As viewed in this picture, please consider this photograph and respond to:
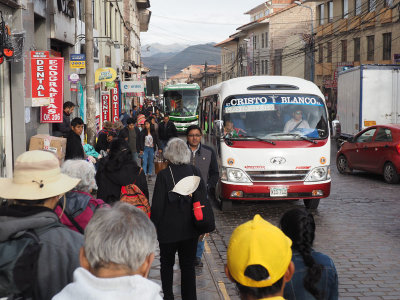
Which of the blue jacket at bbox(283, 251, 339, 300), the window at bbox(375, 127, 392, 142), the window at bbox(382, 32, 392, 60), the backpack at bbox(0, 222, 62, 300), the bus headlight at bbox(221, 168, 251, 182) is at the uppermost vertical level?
the window at bbox(382, 32, 392, 60)

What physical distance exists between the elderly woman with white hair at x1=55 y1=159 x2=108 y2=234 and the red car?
1118 centimetres

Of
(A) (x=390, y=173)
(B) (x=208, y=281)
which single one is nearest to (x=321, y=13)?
(A) (x=390, y=173)

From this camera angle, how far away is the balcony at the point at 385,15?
122ft

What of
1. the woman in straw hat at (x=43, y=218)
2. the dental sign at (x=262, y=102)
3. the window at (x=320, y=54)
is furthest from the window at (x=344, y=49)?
the woman in straw hat at (x=43, y=218)

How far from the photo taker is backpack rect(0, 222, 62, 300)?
8.77 feet

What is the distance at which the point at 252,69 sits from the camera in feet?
229

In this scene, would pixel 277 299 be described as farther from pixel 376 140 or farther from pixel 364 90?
pixel 364 90

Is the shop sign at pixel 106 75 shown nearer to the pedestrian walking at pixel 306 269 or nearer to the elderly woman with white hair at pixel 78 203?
the elderly woman with white hair at pixel 78 203

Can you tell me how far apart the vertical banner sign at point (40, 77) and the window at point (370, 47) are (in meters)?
33.4

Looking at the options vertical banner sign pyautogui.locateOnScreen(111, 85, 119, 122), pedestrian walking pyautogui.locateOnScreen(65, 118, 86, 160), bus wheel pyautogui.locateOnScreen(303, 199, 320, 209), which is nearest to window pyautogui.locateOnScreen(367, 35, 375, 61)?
vertical banner sign pyautogui.locateOnScreen(111, 85, 119, 122)

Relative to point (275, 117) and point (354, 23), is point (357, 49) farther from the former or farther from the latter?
point (275, 117)

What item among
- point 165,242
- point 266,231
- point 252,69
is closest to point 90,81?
point 165,242

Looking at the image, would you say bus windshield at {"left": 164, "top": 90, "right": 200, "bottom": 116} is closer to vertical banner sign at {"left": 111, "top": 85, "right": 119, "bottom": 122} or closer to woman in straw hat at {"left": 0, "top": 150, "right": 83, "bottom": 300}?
vertical banner sign at {"left": 111, "top": 85, "right": 119, "bottom": 122}

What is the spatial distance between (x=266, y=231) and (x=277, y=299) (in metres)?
0.29
